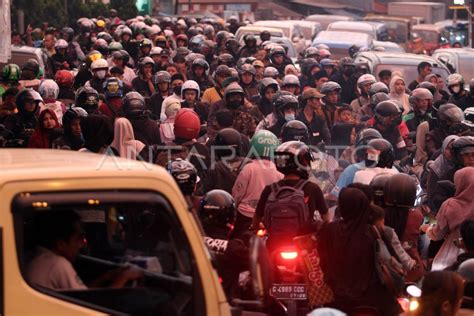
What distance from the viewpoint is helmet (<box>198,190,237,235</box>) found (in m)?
9.34

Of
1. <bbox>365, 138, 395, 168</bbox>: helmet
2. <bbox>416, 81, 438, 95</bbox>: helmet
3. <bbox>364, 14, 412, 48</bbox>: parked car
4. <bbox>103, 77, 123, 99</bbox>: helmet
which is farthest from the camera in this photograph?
<bbox>364, 14, 412, 48</bbox>: parked car

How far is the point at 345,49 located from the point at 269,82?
1402cm

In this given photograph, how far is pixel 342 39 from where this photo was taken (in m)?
34.2

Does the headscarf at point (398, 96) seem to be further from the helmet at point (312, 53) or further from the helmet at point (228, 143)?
the helmet at point (228, 143)

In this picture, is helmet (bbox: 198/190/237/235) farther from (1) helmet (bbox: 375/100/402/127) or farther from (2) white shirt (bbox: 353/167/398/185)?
(1) helmet (bbox: 375/100/402/127)

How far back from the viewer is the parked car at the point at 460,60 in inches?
1053

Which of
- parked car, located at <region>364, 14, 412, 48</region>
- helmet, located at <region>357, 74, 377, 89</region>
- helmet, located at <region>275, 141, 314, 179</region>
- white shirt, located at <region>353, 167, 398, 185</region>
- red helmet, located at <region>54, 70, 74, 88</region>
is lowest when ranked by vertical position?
Result: parked car, located at <region>364, 14, 412, 48</region>

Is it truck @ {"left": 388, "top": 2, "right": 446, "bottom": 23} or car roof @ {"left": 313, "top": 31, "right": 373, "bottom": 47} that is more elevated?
car roof @ {"left": 313, "top": 31, "right": 373, "bottom": 47}

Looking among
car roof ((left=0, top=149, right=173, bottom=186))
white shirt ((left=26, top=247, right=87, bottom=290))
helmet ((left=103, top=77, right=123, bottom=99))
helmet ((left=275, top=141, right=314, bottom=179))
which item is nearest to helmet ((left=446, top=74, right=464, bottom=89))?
helmet ((left=103, top=77, right=123, bottom=99))

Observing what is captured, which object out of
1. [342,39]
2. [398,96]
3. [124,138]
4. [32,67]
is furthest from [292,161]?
[342,39]

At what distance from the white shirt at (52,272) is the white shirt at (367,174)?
18.0 ft

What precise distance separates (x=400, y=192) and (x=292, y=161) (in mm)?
845

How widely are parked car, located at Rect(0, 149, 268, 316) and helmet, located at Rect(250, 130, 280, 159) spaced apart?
19.0 ft

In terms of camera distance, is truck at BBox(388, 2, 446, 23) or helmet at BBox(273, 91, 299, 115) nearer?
helmet at BBox(273, 91, 299, 115)
